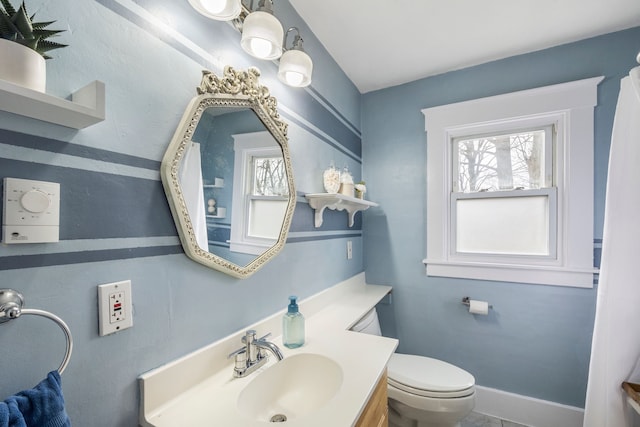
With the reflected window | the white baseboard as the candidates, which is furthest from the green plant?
the white baseboard

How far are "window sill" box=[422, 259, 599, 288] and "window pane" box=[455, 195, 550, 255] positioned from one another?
107mm

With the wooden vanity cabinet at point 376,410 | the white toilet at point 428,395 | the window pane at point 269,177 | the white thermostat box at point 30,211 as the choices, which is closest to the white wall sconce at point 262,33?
the window pane at point 269,177

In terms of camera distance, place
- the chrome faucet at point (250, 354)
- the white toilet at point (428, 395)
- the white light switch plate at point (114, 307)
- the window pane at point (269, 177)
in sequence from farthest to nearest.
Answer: the white toilet at point (428, 395)
the window pane at point (269, 177)
the chrome faucet at point (250, 354)
the white light switch plate at point (114, 307)

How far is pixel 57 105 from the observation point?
0.52 meters

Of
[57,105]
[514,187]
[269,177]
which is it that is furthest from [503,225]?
[57,105]

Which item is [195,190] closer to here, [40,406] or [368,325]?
[40,406]

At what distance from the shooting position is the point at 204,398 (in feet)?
2.71

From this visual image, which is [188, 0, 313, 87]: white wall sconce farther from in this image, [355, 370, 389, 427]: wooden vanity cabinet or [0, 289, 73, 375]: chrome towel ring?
[355, 370, 389, 427]: wooden vanity cabinet

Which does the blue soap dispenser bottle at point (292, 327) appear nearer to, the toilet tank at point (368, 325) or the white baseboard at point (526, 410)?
the toilet tank at point (368, 325)

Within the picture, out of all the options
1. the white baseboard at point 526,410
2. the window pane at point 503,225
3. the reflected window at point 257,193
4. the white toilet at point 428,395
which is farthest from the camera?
the window pane at point 503,225

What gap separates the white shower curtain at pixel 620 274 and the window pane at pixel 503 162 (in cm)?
54

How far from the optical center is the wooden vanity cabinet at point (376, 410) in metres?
0.86

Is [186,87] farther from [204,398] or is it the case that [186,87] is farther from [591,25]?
[591,25]

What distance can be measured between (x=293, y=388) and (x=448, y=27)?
202 centimetres
